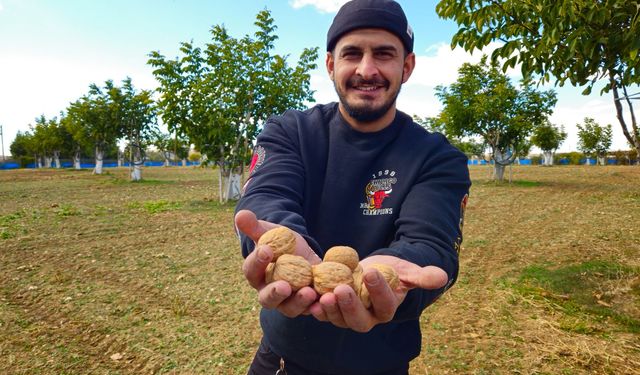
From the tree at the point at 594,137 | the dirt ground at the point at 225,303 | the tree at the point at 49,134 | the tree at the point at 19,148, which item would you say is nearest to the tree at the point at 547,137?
the tree at the point at 594,137

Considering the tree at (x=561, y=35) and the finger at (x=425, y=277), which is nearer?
the finger at (x=425, y=277)

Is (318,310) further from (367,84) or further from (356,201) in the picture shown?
(367,84)

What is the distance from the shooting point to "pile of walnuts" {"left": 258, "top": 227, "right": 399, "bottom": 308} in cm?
156

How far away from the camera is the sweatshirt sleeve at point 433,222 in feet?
5.40

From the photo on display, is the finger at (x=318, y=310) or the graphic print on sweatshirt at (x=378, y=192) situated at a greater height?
the graphic print on sweatshirt at (x=378, y=192)

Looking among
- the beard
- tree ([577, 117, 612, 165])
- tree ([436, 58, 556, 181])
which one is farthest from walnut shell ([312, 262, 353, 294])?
tree ([577, 117, 612, 165])

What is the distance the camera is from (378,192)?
2025mm

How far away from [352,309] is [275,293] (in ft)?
0.87

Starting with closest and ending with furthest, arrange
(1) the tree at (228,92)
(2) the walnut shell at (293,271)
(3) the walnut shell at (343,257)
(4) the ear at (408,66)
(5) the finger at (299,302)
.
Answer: (5) the finger at (299,302), (2) the walnut shell at (293,271), (3) the walnut shell at (343,257), (4) the ear at (408,66), (1) the tree at (228,92)

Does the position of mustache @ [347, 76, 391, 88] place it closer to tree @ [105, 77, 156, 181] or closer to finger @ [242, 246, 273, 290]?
finger @ [242, 246, 273, 290]

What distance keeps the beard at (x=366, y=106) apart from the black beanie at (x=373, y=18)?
0.25 m

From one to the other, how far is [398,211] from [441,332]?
3012 mm

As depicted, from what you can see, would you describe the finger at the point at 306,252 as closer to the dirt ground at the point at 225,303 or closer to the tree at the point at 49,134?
the dirt ground at the point at 225,303

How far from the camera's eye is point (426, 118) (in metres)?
26.6
